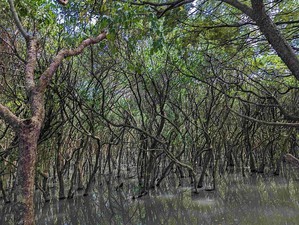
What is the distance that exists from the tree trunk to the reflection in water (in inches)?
A: 178

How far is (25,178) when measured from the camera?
7.70 feet

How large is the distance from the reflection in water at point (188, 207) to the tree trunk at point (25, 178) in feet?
14.9

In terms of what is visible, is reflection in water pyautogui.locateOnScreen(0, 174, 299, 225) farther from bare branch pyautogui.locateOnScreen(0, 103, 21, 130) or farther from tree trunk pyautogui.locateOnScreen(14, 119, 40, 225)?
bare branch pyautogui.locateOnScreen(0, 103, 21, 130)

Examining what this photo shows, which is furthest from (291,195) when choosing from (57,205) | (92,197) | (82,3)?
(82,3)

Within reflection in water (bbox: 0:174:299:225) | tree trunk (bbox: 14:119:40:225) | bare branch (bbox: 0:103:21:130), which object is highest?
bare branch (bbox: 0:103:21:130)

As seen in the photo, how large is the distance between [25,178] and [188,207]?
5799 mm

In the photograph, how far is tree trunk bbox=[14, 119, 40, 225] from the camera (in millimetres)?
2307

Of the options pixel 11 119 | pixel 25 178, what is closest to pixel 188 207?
pixel 25 178

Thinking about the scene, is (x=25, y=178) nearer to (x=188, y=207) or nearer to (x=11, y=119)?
(x=11, y=119)

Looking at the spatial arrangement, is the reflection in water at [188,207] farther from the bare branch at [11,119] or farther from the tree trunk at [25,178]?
the bare branch at [11,119]

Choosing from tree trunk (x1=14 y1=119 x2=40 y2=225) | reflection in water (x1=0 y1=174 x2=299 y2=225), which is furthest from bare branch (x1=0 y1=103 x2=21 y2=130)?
reflection in water (x1=0 y1=174 x2=299 y2=225)

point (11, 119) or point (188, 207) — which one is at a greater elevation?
point (11, 119)

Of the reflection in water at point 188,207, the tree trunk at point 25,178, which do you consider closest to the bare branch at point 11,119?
the tree trunk at point 25,178

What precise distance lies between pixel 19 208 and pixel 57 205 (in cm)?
674
